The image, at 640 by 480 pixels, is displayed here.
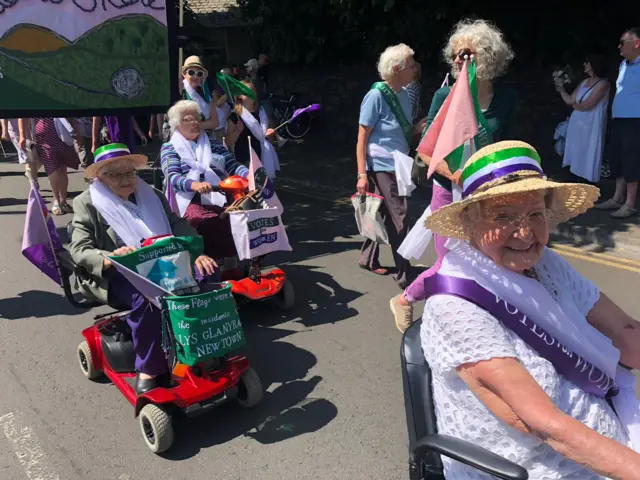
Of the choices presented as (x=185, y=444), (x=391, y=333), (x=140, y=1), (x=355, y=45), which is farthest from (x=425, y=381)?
(x=355, y=45)

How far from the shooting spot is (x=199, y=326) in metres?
3.20

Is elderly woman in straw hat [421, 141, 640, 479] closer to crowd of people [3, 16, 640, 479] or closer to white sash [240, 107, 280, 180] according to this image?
crowd of people [3, 16, 640, 479]

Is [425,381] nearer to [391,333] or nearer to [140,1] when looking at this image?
[391,333]

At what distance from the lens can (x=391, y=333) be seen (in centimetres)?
455

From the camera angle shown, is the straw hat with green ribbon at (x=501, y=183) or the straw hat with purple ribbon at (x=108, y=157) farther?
the straw hat with purple ribbon at (x=108, y=157)

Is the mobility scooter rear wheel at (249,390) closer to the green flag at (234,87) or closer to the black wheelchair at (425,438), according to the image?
the black wheelchair at (425,438)

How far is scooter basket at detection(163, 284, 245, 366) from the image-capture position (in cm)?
318

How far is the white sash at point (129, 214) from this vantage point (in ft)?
12.2

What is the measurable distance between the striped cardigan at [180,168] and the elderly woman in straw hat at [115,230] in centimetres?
108

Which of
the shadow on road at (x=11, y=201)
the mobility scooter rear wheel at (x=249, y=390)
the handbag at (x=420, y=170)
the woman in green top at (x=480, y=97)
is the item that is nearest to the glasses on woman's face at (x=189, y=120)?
the handbag at (x=420, y=170)

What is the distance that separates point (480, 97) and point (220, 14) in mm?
23356

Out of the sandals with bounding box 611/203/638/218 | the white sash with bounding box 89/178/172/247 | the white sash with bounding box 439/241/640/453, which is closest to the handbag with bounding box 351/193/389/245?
the white sash with bounding box 89/178/172/247

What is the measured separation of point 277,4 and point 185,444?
1093 cm

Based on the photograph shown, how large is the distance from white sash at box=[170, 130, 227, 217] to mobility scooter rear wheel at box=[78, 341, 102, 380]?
154cm
